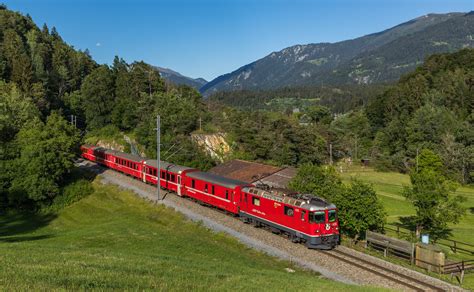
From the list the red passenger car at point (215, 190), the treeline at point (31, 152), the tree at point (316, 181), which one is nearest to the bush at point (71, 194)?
the treeline at point (31, 152)

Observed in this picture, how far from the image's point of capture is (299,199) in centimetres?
2781

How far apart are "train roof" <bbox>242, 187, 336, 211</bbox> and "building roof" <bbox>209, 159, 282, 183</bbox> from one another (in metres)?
13.4

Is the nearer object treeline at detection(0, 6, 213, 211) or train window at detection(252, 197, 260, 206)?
train window at detection(252, 197, 260, 206)

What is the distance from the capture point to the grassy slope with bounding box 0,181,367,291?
13.8 m

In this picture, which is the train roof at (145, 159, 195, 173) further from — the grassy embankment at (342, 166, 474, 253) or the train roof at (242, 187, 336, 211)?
the grassy embankment at (342, 166, 474, 253)

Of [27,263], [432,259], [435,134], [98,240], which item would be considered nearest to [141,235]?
[98,240]

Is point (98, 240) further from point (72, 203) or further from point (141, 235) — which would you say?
point (72, 203)

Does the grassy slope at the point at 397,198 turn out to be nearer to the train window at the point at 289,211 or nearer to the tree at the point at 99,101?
the train window at the point at 289,211

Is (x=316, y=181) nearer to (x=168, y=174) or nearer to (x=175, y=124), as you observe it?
(x=168, y=174)

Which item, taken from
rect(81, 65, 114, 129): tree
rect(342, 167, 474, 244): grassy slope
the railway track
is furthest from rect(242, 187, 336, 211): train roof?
rect(81, 65, 114, 129): tree

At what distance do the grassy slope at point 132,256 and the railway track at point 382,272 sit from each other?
10.9 feet

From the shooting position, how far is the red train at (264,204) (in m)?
26.7

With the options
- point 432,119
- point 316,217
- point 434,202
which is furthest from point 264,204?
point 432,119

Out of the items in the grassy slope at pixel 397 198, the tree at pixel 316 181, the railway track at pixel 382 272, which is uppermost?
the tree at pixel 316 181
